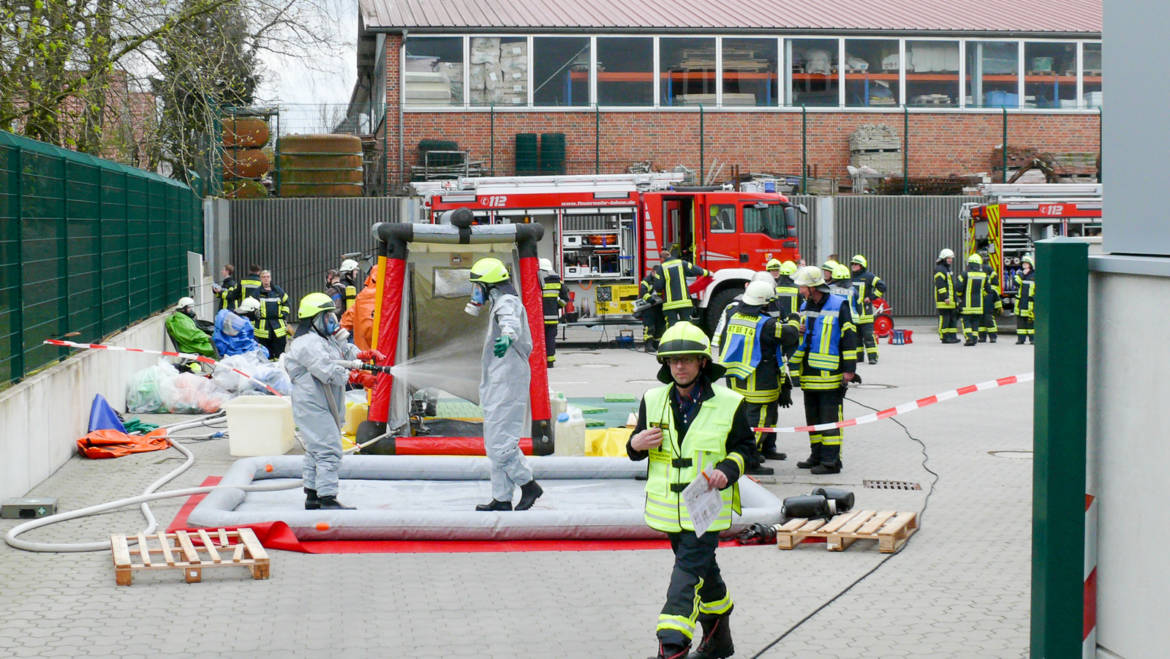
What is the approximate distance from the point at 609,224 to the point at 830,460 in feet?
43.7

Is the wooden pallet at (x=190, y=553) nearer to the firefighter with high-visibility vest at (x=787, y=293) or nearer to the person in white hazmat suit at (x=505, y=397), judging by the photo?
the person in white hazmat suit at (x=505, y=397)

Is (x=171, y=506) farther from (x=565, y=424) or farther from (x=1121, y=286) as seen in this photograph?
(x=1121, y=286)

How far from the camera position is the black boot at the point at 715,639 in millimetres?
6082

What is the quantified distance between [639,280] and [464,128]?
35.3 feet

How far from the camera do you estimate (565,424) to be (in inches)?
460

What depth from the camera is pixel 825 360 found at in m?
11.7

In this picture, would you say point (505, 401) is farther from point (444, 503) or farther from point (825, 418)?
point (825, 418)

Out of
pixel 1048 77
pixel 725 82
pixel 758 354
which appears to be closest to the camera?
pixel 758 354

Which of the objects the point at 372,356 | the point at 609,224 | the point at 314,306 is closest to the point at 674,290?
the point at 609,224

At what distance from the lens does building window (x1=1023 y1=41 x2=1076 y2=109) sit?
36188mm

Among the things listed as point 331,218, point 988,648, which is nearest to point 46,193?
point 988,648

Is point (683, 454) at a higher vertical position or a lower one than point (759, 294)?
lower

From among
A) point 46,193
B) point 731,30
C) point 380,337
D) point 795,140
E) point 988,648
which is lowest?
point 988,648

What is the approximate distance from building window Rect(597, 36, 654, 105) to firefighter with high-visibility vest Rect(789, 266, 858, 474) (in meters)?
23.1
